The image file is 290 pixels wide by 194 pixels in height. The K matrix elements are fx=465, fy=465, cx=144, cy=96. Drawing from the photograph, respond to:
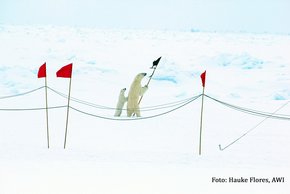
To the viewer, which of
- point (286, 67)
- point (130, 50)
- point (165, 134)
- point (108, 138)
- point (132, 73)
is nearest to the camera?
point (108, 138)

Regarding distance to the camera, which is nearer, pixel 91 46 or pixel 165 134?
pixel 165 134

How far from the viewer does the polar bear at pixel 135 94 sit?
5.92 metres

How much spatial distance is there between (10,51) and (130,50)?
4377mm

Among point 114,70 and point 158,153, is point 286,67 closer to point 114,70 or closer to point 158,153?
point 114,70

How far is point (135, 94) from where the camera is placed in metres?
5.93

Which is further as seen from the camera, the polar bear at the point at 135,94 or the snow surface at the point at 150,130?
the polar bear at the point at 135,94

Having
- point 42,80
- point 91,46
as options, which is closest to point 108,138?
point 42,80

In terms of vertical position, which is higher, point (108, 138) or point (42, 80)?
point (42, 80)

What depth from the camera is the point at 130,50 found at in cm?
1753

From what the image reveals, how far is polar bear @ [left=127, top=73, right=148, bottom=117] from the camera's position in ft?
19.4

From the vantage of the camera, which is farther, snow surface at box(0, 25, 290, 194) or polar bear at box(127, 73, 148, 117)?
polar bear at box(127, 73, 148, 117)

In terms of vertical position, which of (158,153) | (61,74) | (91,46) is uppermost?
(91,46)

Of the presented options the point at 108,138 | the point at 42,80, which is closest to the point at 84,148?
the point at 108,138

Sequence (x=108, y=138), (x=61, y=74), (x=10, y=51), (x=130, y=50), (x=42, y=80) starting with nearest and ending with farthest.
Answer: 1. (x=61, y=74)
2. (x=108, y=138)
3. (x=42, y=80)
4. (x=10, y=51)
5. (x=130, y=50)
